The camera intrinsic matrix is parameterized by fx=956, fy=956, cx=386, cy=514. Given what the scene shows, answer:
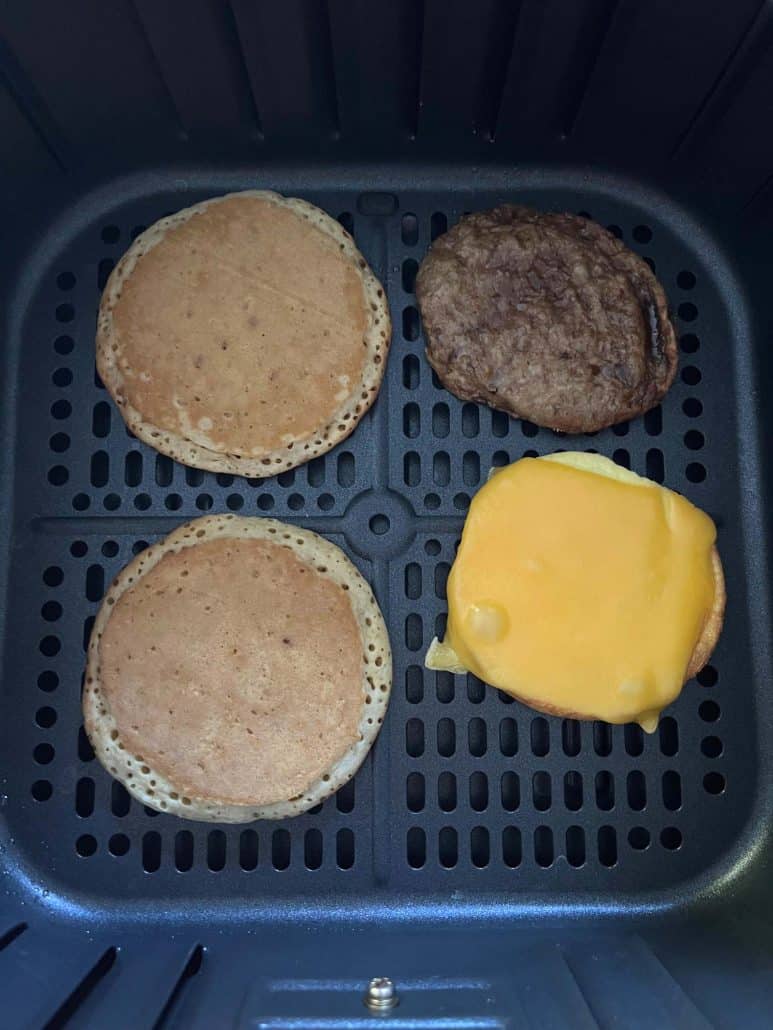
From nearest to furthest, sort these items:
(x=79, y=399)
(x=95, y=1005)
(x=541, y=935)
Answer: (x=95, y=1005) → (x=541, y=935) → (x=79, y=399)

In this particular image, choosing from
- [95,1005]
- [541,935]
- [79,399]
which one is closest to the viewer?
[95,1005]

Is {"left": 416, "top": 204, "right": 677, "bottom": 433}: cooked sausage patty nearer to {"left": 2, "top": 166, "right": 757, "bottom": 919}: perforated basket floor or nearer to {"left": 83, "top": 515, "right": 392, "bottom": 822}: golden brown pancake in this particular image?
{"left": 2, "top": 166, "right": 757, "bottom": 919}: perforated basket floor

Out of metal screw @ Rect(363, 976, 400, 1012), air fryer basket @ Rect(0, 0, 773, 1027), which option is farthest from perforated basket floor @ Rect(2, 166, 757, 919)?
metal screw @ Rect(363, 976, 400, 1012)

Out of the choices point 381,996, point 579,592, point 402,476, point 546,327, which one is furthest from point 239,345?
point 381,996

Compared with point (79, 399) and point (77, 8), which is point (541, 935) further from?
point (77, 8)

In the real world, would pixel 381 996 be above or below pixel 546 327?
below

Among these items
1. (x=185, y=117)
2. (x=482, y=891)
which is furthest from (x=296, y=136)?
(x=482, y=891)

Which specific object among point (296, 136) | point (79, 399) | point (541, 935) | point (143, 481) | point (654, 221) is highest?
point (296, 136)

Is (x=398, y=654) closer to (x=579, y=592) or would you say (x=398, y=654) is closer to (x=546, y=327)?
(x=579, y=592)
